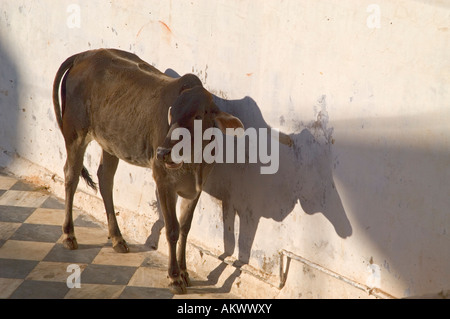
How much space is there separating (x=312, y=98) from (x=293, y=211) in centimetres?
74

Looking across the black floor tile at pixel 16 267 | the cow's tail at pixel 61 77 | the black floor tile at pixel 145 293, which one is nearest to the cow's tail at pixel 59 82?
the cow's tail at pixel 61 77

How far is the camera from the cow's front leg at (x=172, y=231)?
5438 millimetres

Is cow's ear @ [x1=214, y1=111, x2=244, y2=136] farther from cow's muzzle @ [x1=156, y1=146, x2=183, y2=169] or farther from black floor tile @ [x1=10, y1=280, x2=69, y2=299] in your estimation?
black floor tile @ [x1=10, y1=280, x2=69, y2=299]

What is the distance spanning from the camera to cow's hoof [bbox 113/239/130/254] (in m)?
6.27

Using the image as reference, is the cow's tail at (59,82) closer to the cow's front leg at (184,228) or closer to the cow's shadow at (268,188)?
the cow's shadow at (268,188)

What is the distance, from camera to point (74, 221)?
22.4 ft

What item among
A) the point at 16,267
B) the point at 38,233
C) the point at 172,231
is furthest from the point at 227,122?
the point at 38,233

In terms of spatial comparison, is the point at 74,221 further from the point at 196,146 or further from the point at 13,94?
the point at 196,146

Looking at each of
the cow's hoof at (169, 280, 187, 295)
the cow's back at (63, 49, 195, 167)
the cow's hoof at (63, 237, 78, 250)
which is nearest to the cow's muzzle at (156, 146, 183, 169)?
the cow's back at (63, 49, 195, 167)

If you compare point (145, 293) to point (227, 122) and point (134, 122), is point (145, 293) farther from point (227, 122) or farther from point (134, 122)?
point (227, 122)

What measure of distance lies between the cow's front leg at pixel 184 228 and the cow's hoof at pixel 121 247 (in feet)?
2.19

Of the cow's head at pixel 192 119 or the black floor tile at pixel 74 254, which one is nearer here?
the cow's head at pixel 192 119

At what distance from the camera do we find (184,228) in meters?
5.68

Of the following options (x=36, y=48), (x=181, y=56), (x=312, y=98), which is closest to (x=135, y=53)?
(x=181, y=56)
